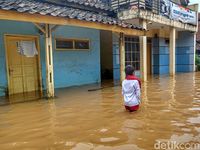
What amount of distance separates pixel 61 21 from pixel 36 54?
8.47 ft

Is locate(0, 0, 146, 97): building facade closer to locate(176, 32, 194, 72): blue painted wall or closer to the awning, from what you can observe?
the awning

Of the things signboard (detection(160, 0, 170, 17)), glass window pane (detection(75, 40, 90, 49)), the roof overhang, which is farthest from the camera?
signboard (detection(160, 0, 170, 17))

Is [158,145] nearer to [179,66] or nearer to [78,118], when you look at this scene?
[78,118]

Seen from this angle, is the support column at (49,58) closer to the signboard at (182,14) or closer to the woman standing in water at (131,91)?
the woman standing in water at (131,91)

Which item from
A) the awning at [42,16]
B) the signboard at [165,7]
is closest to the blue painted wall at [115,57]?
the signboard at [165,7]

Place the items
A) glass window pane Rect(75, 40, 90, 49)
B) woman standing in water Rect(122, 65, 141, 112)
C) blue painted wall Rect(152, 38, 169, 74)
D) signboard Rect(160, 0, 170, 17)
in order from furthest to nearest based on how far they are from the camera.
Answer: blue painted wall Rect(152, 38, 169, 74) < signboard Rect(160, 0, 170, 17) < glass window pane Rect(75, 40, 90, 49) < woman standing in water Rect(122, 65, 141, 112)

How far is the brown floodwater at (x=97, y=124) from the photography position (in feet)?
13.6

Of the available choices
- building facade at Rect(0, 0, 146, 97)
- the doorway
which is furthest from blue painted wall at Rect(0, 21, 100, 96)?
the doorway

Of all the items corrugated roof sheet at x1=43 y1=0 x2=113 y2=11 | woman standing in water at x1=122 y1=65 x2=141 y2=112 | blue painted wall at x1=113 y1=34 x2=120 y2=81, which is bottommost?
woman standing in water at x1=122 y1=65 x2=141 y2=112

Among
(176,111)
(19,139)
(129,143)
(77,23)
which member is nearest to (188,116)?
(176,111)

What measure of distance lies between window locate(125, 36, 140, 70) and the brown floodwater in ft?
24.1

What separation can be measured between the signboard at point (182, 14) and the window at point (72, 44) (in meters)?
6.59

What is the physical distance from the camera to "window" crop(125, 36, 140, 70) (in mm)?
15082

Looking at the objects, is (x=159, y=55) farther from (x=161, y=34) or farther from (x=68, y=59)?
(x=68, y=59)
